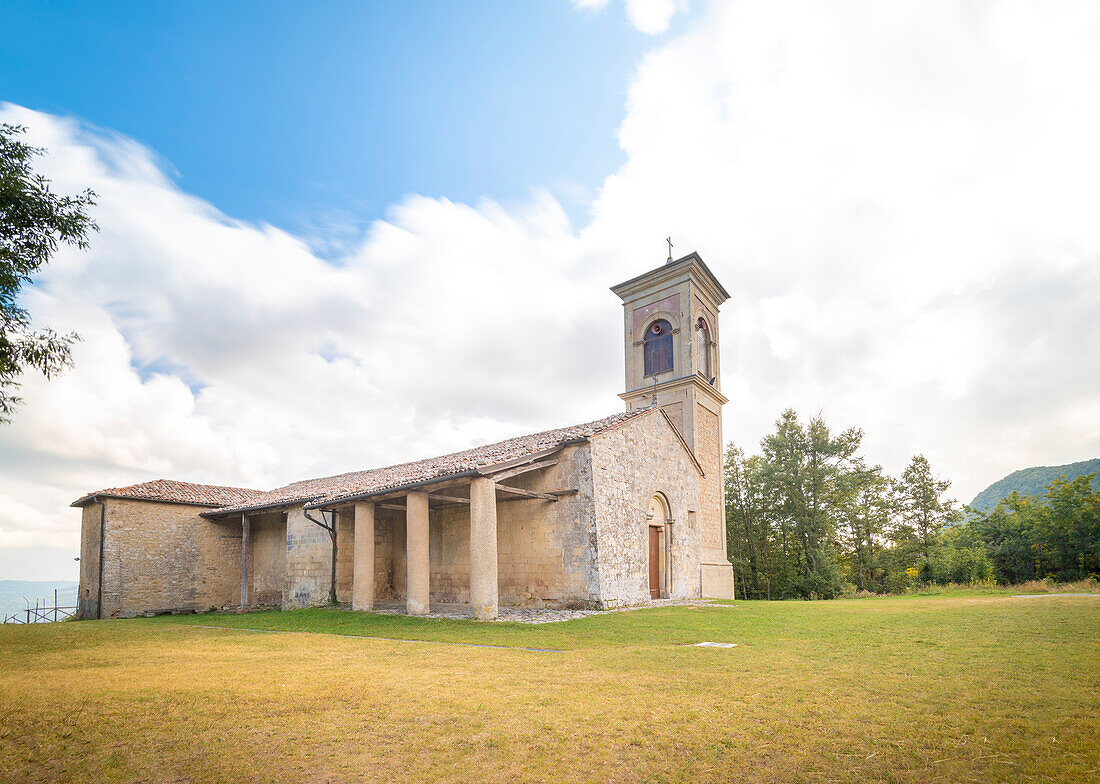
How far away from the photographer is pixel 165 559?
887 inches

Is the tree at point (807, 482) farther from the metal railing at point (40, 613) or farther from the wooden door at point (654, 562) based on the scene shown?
the metal railing at point (40, 613)

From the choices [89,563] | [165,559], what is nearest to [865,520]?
[165,559]

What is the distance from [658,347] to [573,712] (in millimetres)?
21182

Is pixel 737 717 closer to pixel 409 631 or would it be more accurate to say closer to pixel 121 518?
pixel 409 631

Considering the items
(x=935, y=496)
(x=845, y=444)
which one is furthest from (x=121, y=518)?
(x=935, y=496)

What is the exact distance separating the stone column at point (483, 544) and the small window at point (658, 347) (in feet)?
42.0

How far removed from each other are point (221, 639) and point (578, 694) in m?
8.34

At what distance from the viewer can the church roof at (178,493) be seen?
21.9 meters

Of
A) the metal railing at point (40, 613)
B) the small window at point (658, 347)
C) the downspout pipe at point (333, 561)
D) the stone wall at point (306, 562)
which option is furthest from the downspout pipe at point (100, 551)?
the small window at point (658, 347)

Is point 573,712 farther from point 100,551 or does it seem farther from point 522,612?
point 100,551

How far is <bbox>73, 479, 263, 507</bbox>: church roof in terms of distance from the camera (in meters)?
21.9

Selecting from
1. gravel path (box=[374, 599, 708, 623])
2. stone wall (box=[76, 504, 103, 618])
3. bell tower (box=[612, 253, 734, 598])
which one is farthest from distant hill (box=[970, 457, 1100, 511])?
stone wall (box=[76, 504, 103, 618])

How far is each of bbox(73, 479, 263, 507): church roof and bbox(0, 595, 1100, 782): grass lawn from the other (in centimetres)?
1494

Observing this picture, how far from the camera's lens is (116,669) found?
7059mm
